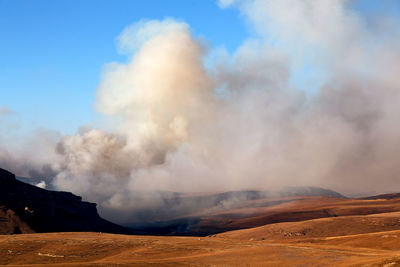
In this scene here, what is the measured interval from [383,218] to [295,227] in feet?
132

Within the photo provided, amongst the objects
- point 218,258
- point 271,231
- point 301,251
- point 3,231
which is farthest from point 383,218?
point 3,231

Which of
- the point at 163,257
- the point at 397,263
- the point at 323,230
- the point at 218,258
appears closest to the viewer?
the point at 397,263

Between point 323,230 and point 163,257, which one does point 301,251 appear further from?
point 323,230

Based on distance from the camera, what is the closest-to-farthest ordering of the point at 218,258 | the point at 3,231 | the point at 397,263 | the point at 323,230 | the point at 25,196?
the point at 397,263 < the point at 218,258 < the point at 3,231 < the point at 323,230 < the point at 25,196

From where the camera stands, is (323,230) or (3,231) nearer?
(3,231)

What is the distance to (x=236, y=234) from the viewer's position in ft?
656

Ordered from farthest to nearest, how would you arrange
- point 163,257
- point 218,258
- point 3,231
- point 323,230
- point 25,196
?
point 25,196 < point 323,230 < point 3,231 < point 163,257 < point 218,258

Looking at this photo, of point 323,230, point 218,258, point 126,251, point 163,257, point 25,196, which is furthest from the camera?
point 25,196

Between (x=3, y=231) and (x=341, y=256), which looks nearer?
(x=341, y=256)

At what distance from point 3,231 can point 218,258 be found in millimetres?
114063

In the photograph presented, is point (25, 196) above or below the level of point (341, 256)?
above

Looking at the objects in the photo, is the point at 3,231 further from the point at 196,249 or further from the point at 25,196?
the point at 196,249

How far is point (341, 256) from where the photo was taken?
234 feet

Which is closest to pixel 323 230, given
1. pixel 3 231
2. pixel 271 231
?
pixel 271 231
